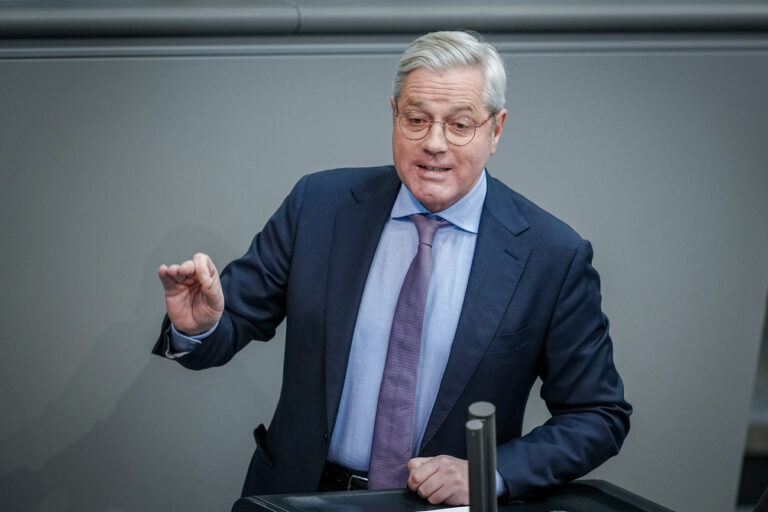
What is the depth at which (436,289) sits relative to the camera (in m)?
1.72

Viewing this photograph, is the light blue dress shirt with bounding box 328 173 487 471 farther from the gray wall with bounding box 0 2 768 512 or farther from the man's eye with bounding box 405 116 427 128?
the gray wall with bounding box 0 2 768 512

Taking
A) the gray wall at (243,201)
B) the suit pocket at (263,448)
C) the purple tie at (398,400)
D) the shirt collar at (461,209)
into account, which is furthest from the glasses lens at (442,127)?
the gray wall at (243,201)

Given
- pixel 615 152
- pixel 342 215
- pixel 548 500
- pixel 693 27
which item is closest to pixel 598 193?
pixel 615 152

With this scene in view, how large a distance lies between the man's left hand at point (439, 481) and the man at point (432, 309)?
0.13m

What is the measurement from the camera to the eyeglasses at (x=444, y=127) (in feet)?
Result: 5.34

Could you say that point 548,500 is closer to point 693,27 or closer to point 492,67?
point 492,67

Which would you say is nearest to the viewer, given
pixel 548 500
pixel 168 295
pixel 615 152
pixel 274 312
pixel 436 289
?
pixel 548 500

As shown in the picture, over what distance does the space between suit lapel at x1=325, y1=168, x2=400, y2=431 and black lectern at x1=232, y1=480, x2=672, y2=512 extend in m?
0.33

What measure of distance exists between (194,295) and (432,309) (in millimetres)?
393

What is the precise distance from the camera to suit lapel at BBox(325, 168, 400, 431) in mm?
1719

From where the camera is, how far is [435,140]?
1609 millimetres

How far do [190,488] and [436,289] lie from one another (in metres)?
1.24

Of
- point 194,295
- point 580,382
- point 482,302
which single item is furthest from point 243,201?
point 580,382

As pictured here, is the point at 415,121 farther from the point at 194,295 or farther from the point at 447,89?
the point at 194,295
